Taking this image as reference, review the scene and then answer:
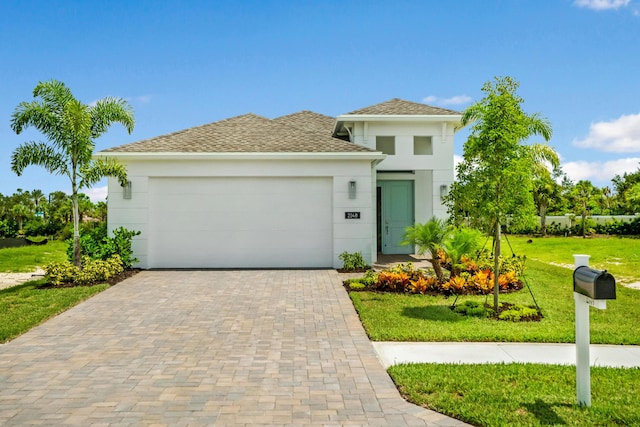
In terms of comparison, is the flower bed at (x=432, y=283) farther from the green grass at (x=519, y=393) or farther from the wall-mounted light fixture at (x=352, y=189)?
the green grass at (x=519, y=393)

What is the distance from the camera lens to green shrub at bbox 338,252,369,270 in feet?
48.9

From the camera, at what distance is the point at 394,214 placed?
1941cm

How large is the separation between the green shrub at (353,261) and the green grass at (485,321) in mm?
3689

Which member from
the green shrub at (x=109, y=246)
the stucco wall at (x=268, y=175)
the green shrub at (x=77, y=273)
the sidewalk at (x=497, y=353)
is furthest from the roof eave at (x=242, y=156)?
the sidewalk at (x=497, y=353)

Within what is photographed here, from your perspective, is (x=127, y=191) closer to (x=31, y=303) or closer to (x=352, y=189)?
(x=31, y=303)

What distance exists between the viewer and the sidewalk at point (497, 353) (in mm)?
6355

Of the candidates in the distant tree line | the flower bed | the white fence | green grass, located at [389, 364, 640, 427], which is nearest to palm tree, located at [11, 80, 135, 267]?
the flower bed

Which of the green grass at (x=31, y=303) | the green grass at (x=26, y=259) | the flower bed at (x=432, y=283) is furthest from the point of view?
the green grass at (x=26, y=259)

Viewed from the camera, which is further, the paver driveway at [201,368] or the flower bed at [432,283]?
the flower bed at [432,283]

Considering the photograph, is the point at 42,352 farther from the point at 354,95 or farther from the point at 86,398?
the point at 354,95

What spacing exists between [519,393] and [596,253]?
1920cm

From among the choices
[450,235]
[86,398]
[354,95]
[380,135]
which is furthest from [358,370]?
[354,95]

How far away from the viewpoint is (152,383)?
551 cm

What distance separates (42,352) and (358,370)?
4342 mm
